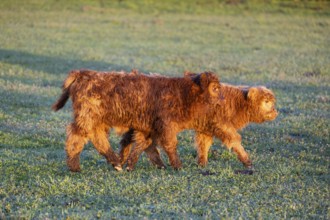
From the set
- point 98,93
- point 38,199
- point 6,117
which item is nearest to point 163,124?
point 98,93

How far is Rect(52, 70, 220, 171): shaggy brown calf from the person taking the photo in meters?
9.80

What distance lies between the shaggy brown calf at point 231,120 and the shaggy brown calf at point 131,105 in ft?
0.86

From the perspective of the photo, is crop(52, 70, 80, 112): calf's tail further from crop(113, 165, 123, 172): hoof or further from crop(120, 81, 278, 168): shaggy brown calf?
crop(113, 165, 123, 172): hoof

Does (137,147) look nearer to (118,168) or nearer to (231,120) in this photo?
(118,168)

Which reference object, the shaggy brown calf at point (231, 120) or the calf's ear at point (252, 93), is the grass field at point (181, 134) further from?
the calf's ear at point (252, 93)

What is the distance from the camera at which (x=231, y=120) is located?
10.5 metres

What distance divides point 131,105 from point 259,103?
214 centimetres

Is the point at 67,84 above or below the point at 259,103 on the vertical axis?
above

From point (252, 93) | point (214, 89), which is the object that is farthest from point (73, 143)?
point (252, 93)

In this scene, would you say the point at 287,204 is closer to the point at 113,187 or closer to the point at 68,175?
the point at 113,187

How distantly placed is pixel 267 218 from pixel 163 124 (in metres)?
2.81

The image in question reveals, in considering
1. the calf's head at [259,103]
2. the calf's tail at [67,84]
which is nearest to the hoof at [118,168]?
the calf's tail at [67,84]

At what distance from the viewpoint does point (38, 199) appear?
822cm

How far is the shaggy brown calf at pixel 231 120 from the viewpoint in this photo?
10.3m
